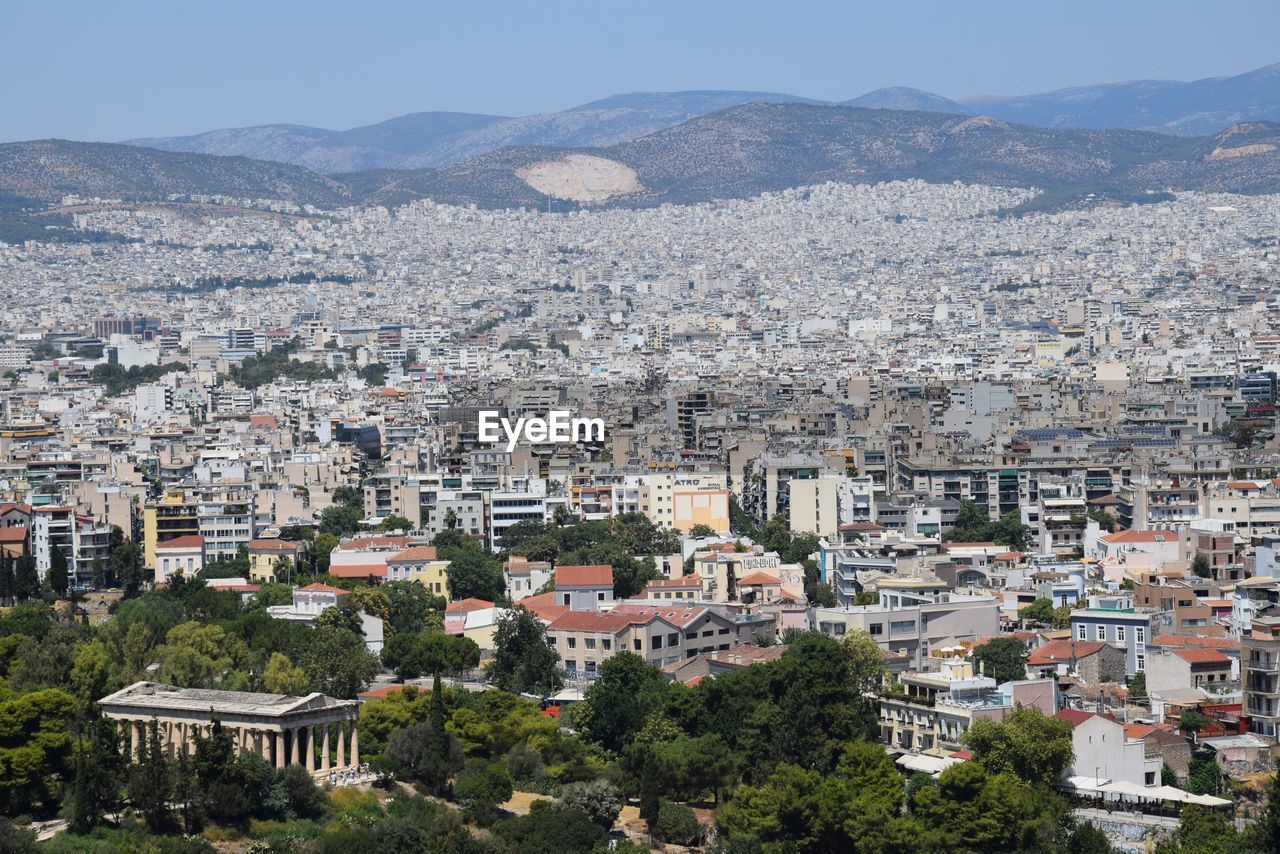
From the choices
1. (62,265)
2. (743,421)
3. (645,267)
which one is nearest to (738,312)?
(645,267)

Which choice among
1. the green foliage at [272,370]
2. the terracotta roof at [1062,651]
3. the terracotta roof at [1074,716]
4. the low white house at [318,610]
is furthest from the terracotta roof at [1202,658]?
the green foliage at [272,370]

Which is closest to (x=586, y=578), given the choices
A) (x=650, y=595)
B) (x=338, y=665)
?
(x=650, y=595)

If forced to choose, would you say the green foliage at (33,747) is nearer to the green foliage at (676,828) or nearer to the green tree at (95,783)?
the green tree at (95,783)

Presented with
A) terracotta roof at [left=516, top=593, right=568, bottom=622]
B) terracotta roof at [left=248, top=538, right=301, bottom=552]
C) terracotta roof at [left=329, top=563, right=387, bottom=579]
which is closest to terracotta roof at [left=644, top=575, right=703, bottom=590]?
terracotta roof at [left=516, top=593, right=568, bottom=622]

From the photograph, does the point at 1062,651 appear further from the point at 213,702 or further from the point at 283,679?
the point at 213,702

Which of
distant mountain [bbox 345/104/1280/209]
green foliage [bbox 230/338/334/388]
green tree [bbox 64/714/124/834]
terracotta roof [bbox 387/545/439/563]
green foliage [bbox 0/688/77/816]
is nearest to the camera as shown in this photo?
green tree [bbox 64/714/124/834]

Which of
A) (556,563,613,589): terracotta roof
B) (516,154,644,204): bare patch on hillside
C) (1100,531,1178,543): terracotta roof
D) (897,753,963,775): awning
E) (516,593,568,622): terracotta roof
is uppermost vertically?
(516,154,644,204): bare patch on hillside

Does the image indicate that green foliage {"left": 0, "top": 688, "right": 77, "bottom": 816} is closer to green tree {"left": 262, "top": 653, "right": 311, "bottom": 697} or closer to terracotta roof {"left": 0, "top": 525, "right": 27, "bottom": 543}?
green tree {"left": 262, "top": 653, "right": 311, "bottom": 697}
